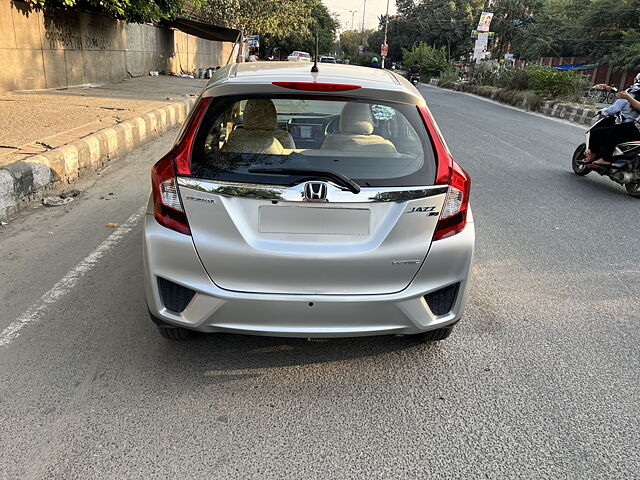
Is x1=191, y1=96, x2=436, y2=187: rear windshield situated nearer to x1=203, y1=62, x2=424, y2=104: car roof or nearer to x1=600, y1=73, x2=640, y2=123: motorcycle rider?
x1=203, y1=62, x2=424, y2=104: car roof

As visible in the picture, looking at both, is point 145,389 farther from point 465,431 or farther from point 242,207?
point 465,431

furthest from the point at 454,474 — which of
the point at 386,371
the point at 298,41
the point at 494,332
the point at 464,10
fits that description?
the point at 464,10

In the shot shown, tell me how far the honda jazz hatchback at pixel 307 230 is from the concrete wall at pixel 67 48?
11717 mm

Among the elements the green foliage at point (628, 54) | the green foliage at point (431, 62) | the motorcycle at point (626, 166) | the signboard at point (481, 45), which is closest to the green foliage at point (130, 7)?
the motorcycle at point (626, 166)

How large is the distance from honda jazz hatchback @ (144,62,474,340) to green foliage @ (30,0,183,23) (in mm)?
12950

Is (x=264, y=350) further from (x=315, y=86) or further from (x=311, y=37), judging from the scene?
(x=311, y=37)

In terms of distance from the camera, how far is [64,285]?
3932 mm

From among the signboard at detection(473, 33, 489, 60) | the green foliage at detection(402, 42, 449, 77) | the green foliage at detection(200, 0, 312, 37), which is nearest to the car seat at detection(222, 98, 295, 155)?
the green foliage at detection(200, 0, 312, 37)

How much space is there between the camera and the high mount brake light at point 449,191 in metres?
2.74

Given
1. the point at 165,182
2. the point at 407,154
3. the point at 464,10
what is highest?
the point at 464,10

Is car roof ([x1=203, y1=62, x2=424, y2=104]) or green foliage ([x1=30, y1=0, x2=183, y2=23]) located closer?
car roof ([x1=203, y1=62, x2=424, y2=104])

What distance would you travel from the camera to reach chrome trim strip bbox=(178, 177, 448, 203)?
8.43 feet

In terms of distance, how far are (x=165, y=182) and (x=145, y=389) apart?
3.50ft

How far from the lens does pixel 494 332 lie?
3.53 meters
